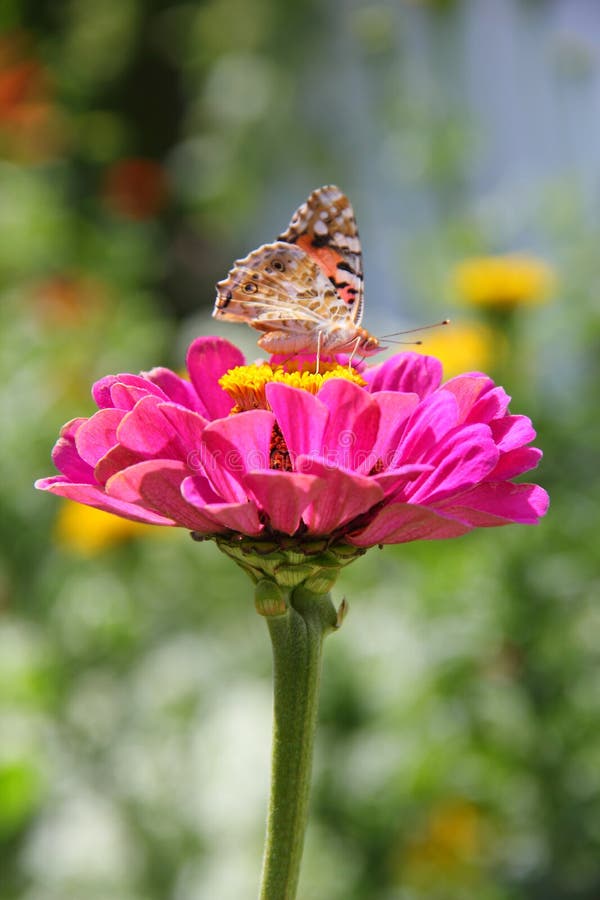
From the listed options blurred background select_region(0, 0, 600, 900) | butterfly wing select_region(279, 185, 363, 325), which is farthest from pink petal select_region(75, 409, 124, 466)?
blurred background select_region(0, 0, 600, 900)

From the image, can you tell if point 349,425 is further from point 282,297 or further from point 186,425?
point 282,297

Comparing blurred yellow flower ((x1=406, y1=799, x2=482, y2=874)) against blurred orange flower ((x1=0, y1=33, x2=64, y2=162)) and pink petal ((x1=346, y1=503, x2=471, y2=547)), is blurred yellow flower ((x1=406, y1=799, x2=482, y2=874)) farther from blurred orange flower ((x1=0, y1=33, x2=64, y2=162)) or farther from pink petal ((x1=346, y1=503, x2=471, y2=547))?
blurred orange flower ((x1=0, y1=33, x2=64, y2=162))

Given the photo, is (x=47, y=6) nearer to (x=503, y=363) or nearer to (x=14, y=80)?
(x=14, y=80)

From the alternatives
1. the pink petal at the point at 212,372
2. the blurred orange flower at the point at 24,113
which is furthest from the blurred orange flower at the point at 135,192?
the pink petal at the point at 212,372

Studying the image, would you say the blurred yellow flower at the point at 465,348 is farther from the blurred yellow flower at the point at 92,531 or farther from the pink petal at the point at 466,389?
the pink petal at the point at 466,389

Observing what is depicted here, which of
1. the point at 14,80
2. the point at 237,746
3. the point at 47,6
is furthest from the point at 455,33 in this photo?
the point at 47,6

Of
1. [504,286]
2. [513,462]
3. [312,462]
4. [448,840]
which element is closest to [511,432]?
[513,462]
